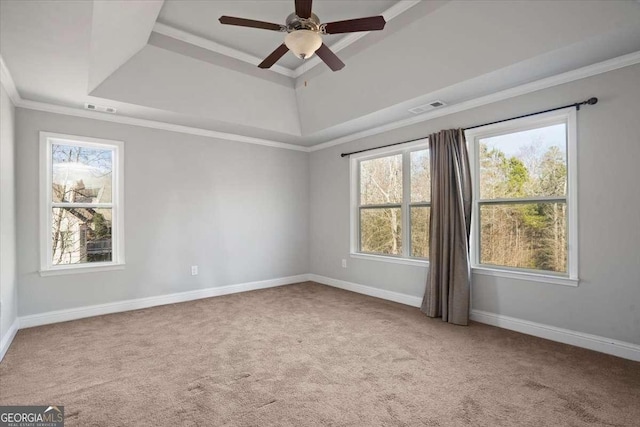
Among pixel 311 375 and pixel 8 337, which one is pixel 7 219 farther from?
pixel 311 375

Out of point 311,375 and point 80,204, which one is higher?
point 80,204

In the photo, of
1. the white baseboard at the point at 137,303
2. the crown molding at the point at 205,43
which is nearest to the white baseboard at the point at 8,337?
the white baseboard at the point at 137,303

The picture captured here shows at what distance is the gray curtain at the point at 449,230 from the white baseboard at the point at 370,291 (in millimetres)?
385

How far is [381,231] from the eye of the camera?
498 centimetres

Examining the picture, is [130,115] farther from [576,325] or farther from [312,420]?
[576,325]

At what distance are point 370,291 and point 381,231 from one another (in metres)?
0.94

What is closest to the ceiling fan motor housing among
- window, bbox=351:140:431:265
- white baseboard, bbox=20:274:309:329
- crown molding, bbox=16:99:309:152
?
window, bbox=351:140:431:265

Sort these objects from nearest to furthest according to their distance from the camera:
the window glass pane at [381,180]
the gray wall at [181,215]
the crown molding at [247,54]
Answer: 1. the crown molding at [247,54]
2. the gray wall at [181,215]
3. the window glass pane at [381,180]

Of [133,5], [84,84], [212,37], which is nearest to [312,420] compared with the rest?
[133,5]

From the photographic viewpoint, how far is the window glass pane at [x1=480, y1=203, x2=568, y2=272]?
3.22 m

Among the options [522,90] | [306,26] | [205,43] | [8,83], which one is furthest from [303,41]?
[8,83]

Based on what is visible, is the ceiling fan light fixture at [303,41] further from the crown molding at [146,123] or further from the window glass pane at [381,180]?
the crown molding at [146,123]

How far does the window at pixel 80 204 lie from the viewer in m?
3.74

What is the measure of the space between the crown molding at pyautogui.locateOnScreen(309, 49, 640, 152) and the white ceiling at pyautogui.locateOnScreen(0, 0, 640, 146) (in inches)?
3.5
